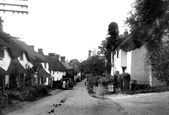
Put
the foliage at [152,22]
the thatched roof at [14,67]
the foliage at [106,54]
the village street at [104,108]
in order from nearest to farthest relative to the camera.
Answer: the foliage at [152,22] → the village street at [104,108] → the thatched roof at [14,67] → the foliage at [106,54]

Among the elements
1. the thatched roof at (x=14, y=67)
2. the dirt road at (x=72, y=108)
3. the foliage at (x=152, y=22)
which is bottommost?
the dirt road at (x=72, y=108)

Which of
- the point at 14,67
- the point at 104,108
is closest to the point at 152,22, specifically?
the point at 104,108

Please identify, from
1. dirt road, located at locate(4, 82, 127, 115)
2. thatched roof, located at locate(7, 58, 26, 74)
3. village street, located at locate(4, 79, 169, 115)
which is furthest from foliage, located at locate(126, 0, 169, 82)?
thatched roof, located at locate(7, 58, 26, 74)

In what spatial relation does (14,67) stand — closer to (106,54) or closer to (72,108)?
(72,108)

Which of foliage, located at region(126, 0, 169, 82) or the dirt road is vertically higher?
foliage, located at region(126, 0, 169, 82)

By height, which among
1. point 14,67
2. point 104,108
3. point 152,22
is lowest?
point 104,108

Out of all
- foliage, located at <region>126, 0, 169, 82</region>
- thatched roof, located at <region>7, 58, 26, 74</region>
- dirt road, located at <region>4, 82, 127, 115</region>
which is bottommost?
dirt road, located at <region>4, 82, 127, 115</region>

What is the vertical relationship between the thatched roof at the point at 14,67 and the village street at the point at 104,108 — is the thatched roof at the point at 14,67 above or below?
above

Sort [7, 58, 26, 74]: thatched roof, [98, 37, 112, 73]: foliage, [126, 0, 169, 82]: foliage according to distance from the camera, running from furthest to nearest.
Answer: [98, 37, 112, 73]: foliage
[7, 58, 26, 74]: thatched roof
[126, 0, 169, 82]: foliage

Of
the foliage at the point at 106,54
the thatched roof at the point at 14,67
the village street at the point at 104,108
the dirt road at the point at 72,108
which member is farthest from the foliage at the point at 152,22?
the foliage at the point at 106,54

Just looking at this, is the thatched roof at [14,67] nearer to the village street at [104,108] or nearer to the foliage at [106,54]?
the village street at [104,108]

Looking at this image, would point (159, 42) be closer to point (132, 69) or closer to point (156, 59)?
point (156, 59)

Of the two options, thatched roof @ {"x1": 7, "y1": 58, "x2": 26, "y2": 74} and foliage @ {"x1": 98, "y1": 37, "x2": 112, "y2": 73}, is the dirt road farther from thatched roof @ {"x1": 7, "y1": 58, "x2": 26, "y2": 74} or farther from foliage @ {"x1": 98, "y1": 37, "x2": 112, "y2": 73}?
foliage @ {"x1": 98, "y1": 37, "x2": 112, "y2": 73}

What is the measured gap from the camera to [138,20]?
1508cm
